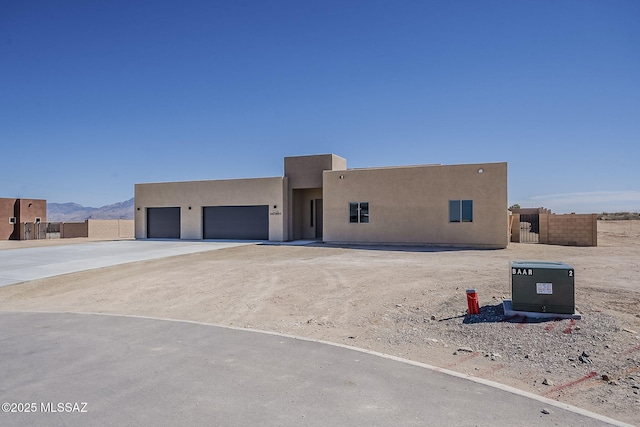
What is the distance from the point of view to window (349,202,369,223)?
2470cm

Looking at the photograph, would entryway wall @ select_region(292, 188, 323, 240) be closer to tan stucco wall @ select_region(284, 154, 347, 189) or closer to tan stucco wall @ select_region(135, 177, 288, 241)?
tan stucco wall @ select_region(284, 154, 347, 189)

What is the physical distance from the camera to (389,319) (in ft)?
26.6

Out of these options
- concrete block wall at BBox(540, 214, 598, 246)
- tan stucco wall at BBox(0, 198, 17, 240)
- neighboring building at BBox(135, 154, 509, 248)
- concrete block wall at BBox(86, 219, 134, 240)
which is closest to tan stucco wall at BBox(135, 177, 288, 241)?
neighboring building at BBox(135, 154, 509, 248)

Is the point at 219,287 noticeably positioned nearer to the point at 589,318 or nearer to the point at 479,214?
the point at 589,318

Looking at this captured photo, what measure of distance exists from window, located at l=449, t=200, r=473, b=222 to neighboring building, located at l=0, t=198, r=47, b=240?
3773cm

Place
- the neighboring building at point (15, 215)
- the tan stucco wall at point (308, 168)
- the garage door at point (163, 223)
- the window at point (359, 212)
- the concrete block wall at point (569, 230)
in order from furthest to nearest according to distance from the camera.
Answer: the neighboring building at point (15, 215) → the garage door at point (163, 223) → the tan stucco wall at point (308, 168) → the window at point (359, 212) → the concrete block wall at point (569, 230)

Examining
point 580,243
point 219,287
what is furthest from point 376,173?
point 219,287

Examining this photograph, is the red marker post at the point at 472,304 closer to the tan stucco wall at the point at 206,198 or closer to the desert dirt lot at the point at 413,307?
the desert dirt lot at the point at 413,307

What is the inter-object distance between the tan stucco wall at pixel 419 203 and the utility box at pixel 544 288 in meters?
15.3

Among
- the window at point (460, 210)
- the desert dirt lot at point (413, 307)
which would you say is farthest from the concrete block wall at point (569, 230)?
the desert dirt lot at point (413, 307)

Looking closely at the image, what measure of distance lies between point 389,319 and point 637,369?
378 centimetres

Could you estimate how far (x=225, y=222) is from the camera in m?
29.6

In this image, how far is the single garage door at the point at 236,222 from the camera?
28.7m

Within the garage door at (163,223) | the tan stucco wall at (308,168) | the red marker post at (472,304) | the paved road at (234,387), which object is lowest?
the paved road at (234,387)
